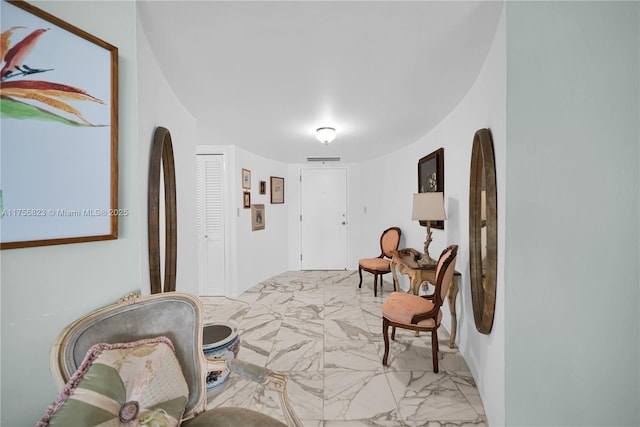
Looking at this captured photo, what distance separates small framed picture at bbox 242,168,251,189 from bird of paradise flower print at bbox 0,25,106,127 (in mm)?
3293

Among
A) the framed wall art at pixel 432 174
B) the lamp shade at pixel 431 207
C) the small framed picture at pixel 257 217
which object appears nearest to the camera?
the lamp shade at pixel 431 207

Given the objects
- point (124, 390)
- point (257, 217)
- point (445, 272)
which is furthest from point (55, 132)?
point (257, 217)

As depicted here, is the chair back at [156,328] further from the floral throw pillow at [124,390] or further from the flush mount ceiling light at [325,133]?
the flush mount ceiling light at [325,133]

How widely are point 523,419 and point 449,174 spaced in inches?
81.9

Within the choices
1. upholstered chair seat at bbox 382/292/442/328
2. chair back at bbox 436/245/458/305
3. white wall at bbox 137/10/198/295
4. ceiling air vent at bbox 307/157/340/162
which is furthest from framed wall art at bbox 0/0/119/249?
ceiling air vent at bbox 307/157/340/162

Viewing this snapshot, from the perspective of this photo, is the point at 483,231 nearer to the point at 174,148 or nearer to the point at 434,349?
the point at 434,349

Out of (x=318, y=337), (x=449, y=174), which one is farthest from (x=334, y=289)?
(x=449, y=174)

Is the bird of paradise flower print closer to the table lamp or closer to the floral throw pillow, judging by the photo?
the floral throw pillow

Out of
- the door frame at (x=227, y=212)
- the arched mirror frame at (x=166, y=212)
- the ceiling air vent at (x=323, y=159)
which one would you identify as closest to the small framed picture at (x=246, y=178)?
the door frame at (x=227, y=212)

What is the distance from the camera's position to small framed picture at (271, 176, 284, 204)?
17.7 ft

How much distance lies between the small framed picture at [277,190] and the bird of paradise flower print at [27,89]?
425 cm

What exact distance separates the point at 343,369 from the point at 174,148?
7.15ft

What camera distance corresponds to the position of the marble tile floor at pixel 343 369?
184 cm

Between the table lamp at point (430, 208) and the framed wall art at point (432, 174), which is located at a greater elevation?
the framed wall art at point (432, 174)
